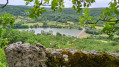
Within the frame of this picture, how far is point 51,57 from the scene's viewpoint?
81.8 inches

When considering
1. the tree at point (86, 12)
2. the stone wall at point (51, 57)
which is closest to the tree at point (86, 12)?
the tree at point (86, 12)

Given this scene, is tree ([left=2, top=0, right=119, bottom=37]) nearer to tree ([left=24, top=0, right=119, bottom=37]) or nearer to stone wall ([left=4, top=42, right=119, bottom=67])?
tree ([left=24, top=0, right=119, bottom=37])

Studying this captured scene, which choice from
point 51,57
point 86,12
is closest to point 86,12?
point 86,12

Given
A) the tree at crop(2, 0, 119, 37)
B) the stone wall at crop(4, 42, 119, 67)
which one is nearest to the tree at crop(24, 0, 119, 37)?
the tree at crop(2, 0, 119, 37)

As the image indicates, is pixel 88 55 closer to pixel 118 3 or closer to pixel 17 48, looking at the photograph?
pixel 118 3

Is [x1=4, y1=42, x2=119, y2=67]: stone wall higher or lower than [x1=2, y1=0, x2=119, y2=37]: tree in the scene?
lower

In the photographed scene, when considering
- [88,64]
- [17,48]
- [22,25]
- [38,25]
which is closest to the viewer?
[17,48]

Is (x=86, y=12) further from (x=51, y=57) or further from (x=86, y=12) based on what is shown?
(x=51, y=57)

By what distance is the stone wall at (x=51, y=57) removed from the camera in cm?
192

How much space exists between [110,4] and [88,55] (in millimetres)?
926

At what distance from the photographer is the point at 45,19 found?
270 feet

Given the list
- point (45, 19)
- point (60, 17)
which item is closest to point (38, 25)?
point (45, 19)

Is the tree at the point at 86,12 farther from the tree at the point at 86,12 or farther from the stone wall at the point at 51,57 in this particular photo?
the stone wall at the point at 51,57

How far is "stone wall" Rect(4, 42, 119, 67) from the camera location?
192 centimetres
